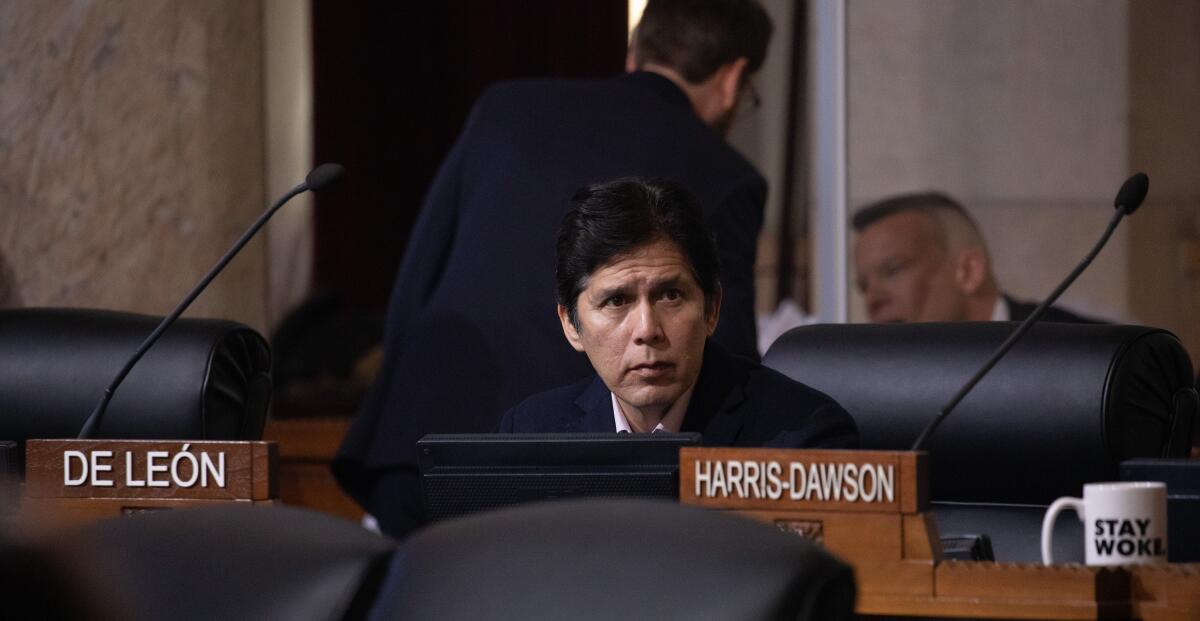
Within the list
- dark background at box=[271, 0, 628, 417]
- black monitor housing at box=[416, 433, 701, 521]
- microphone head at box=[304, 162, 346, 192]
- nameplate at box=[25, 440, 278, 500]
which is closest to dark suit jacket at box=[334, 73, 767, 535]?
microphone head at box=[304, 162, 346, 192]

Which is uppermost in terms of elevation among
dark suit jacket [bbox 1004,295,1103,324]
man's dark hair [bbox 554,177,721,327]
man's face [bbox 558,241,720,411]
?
man's dark hair [bbox 554,177,721,327]

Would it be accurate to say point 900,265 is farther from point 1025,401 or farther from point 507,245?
point 1025,401

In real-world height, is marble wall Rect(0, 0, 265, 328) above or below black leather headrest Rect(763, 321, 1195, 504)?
above

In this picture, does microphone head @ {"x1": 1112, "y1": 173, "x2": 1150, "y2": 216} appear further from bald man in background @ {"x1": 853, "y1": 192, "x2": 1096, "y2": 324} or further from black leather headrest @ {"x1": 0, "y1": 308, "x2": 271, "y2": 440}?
bald man in background @ {"x1": 853, "y1": 192, "x2": 1096, "y2": 324}

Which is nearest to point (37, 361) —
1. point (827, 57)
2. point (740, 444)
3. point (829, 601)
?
point (740, 444)

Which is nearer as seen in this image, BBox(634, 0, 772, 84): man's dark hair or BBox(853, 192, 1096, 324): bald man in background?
BBox(634, 0, 772, 84): man's dark hair

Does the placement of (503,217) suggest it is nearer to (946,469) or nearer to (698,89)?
(698,89)

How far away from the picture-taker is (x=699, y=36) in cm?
280

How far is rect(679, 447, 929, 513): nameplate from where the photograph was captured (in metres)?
1.40

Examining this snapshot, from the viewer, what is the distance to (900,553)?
4.57 feet

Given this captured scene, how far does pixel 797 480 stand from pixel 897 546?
10 centimetres

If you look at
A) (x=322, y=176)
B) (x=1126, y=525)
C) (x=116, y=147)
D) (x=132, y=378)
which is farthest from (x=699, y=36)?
(x=1126, y=525)

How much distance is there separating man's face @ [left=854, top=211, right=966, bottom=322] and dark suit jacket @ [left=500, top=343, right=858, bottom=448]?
6.85 feet

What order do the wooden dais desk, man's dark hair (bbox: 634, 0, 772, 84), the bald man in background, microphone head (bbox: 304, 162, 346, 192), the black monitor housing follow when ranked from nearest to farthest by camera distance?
the wooden dais desk, the black monitor housing, microphone head (bbox: 304, 162, 346, 192), man's dark hair (bbox: 634, 0, 772, 84), the bald man in background
